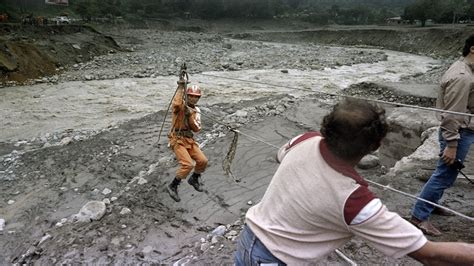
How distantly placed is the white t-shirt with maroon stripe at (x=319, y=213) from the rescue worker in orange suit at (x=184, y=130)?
119 inches

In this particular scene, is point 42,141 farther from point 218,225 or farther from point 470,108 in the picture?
point 470,108

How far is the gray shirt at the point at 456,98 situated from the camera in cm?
307

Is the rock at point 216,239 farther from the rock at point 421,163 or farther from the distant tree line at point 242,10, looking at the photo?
the distant tree line at point 242,10

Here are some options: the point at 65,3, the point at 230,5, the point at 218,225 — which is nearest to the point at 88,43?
the point at 65,3

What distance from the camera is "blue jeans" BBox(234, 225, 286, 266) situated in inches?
63.8

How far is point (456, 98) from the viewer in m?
3.09

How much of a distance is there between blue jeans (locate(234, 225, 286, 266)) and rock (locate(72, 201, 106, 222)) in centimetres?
313

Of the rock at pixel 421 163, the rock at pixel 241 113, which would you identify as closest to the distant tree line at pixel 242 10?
the rock at pixel 241 113

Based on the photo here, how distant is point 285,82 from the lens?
15336mm

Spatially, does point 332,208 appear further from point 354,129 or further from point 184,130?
point 184,130

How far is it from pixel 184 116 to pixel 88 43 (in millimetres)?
18583

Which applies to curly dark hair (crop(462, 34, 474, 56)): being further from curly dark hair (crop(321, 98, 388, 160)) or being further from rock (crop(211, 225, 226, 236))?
rock (crop(211, 225, 226, 236))

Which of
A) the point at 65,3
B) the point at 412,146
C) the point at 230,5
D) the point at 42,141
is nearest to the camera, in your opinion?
the point at 412,146

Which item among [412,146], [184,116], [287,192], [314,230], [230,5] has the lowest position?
[412,146]
